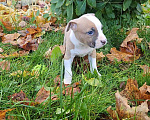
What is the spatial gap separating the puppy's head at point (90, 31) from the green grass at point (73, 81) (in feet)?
1.05

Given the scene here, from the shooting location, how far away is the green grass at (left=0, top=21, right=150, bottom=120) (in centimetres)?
135

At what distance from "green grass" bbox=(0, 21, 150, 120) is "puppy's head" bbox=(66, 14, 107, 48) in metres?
0.32

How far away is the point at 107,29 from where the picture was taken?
110 inches

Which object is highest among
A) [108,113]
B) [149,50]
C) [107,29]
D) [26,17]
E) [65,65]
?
[26,17]

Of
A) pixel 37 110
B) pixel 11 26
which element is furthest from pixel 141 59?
pixel 11 26

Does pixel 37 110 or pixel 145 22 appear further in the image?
pixel 145 22

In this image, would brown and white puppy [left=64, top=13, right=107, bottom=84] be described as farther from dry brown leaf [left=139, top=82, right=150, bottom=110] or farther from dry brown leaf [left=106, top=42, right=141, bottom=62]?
dry brown leaf [left=139, top=82, right=150, bottom=110]

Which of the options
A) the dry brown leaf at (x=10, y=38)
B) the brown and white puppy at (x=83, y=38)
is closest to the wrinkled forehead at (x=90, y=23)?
the brown and white puppy at (x=83, y=38)

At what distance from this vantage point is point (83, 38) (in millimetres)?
1822

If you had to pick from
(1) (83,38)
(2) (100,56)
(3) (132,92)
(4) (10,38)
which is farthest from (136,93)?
(4) (10,38)

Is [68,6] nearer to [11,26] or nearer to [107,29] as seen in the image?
[107,29]

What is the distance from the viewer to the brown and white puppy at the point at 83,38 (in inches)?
68.9

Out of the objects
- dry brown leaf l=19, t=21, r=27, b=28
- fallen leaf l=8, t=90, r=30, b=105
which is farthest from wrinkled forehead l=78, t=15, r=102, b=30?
dry brown leaf l=19, t=21, r=27, b=28

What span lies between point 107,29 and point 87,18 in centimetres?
106
